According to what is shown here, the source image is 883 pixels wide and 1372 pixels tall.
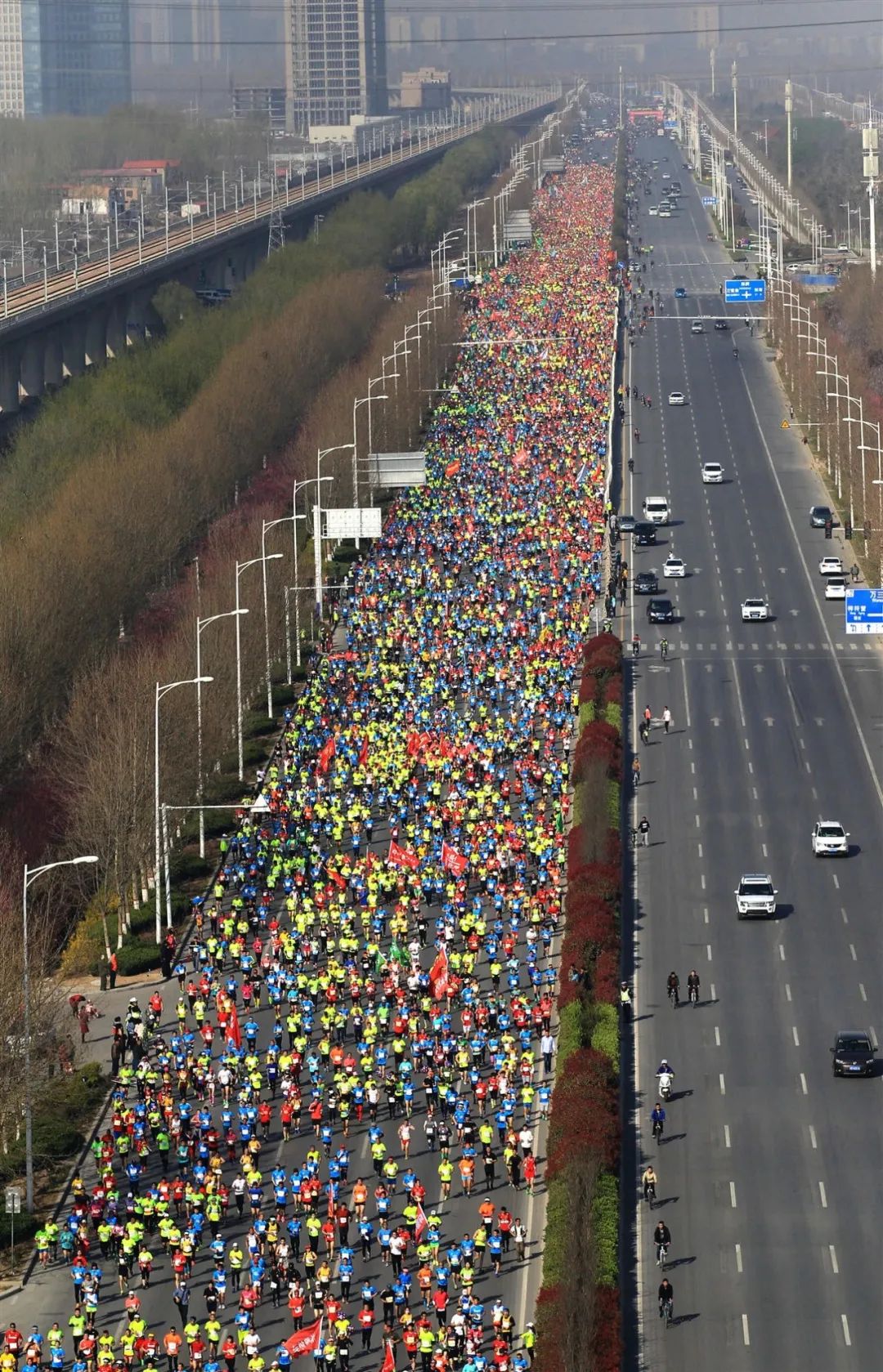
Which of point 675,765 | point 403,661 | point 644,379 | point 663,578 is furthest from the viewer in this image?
point 644,379

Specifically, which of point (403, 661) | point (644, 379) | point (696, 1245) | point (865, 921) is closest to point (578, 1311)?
point (696, 1245)

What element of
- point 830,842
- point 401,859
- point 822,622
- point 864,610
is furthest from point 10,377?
point 830,842

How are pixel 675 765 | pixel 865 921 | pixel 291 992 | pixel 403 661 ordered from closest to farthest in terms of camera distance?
1. pixel 291 992
2. pixel 865 921
3. pixel 675 765
4. pixel 403 661

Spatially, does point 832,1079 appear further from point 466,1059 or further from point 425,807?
point 425,807

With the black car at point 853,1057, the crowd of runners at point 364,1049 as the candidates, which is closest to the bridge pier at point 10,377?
the crowd of runners at point 364,1049

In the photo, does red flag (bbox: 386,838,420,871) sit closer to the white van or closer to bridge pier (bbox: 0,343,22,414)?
the white van

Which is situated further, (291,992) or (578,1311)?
(291,992)
